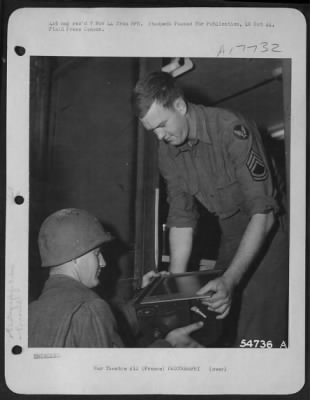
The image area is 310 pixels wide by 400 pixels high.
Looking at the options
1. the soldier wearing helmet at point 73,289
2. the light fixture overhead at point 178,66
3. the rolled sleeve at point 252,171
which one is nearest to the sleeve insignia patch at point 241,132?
the rolled sleeve at point 252,171

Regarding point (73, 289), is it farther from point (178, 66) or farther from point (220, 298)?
point (178, 66)

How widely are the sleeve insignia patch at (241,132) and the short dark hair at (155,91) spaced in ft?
0.30

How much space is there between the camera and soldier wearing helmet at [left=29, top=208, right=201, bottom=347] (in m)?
0.60

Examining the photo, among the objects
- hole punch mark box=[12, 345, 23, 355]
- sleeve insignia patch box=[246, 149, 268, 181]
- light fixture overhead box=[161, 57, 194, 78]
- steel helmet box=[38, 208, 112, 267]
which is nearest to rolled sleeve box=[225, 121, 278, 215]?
sleeve insignia patch box=[246, 149, 268, 181]

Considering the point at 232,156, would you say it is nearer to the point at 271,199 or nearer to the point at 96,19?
the point at 271,199

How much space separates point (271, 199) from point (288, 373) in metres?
0.25

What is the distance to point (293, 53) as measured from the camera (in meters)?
0.62

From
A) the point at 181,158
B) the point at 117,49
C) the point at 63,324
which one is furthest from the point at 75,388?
the point at 117,49

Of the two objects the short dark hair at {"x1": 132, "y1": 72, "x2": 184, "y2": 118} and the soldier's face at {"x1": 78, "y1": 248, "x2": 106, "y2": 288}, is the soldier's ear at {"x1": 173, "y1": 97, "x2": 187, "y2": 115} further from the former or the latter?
the soldier's face at {"x1": 78, "y1": 248, "x2": 106, "y2": 288}

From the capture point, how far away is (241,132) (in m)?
0.62

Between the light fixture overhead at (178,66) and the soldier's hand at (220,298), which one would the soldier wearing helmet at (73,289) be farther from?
the light fixture overhead at (178,66)

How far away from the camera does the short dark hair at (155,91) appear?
616mm

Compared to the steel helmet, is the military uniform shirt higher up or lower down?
higher up

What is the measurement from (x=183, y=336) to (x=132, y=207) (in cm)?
19
